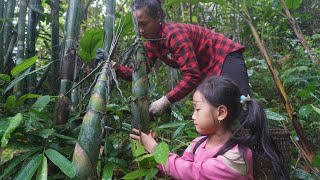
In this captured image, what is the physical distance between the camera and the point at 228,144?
128cm

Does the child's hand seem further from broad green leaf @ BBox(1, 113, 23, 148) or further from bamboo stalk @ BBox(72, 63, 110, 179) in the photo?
broad green leaf @ BBox(1, 113, 23, 148)

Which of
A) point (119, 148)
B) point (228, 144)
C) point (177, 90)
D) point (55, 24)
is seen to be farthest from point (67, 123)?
point (55, 24)

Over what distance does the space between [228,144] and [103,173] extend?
45 centimetres

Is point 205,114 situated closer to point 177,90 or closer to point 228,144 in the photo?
point 228,144

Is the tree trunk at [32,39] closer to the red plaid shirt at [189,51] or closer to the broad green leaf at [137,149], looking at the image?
the red plaid shirt at [189,51]

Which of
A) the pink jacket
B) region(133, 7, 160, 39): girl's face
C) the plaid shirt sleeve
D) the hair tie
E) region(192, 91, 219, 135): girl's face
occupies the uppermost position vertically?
region(133, 7, 160, 39): girl's face

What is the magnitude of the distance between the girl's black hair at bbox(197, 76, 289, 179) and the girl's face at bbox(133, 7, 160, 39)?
452mm

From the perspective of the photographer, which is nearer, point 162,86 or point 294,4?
point 294,4

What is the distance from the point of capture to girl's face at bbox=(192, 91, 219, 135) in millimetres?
1289

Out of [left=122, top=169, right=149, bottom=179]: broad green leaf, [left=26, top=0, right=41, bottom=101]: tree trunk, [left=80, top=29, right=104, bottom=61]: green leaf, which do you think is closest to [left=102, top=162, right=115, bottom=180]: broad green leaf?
[left=122, top=169, right=149, bottom=179]: broad green leaf

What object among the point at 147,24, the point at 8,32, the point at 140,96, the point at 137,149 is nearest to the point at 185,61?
the point at 147,24

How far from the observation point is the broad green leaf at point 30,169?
1065mm

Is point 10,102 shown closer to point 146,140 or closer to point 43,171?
point 43,171

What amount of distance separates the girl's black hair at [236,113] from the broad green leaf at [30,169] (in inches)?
23.7
